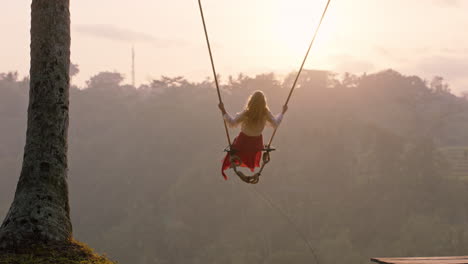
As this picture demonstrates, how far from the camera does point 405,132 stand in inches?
2916

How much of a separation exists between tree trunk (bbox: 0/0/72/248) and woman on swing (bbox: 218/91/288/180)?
6.65ft

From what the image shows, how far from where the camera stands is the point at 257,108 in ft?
27.7

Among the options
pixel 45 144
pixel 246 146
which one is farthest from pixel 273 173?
pixel 45 144

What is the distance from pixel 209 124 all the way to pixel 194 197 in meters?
12.7

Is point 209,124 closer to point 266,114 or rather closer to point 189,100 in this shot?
point 189,100

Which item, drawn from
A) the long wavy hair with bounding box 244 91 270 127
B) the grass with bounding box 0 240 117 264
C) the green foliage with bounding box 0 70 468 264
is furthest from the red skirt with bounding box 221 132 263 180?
the green foliage with bounding box 0 70 468 264

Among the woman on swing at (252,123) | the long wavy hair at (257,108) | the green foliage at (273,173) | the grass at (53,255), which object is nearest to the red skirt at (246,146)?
the woman on swing at (252,123)

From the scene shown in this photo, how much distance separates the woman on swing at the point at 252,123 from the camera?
8.46 meters

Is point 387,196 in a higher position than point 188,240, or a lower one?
higher

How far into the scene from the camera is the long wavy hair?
844cm

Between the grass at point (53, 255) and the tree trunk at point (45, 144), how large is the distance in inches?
3.9

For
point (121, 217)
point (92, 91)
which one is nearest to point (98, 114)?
point (92, 91)

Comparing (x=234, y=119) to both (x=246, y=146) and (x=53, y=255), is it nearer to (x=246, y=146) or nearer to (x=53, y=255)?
(x=246, y=146)

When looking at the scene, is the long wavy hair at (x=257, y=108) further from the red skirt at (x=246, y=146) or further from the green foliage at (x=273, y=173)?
the green foliage at (x=273, y=173)
